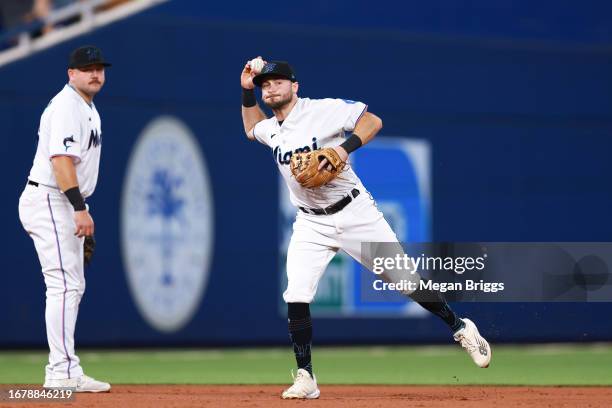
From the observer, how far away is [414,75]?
511 inches

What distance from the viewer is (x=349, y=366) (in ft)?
33.3

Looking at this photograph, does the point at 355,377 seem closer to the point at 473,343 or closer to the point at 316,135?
the point at 473,343

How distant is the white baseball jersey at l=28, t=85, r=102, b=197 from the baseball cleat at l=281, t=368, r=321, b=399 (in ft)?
5.00

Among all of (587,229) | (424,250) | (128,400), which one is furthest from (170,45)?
(128,400)

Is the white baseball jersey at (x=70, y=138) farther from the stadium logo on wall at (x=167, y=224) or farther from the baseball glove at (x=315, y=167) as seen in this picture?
the stadium logo on wall at (x=167, y=224)

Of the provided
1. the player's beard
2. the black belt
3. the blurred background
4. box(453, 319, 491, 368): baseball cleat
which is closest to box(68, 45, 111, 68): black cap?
the player's beard

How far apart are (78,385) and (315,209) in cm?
157

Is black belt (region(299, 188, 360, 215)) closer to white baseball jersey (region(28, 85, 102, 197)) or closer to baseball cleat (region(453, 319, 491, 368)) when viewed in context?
baseball cleat (region(453, 319, 491, 368))

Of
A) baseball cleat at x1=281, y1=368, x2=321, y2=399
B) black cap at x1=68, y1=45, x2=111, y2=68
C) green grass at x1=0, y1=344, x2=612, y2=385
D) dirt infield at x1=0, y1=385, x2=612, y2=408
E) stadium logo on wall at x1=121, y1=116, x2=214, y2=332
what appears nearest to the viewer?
dirt infield at x1=0, y1=385, x2=612, y2=408

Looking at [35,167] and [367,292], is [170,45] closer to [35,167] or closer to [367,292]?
[367,292]

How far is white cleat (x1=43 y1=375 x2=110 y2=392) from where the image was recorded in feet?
22.5


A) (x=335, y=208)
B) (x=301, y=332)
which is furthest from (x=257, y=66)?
(x=301, y=332)

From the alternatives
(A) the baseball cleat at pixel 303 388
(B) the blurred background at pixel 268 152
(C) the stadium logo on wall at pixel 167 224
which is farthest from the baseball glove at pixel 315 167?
(C) the stadium logo on wall at pixel 167 224

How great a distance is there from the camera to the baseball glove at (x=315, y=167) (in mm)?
6605
